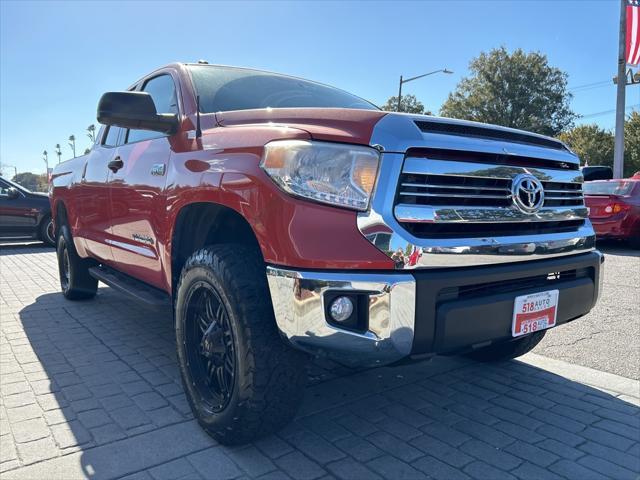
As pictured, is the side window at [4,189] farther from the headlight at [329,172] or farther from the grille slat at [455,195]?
the grille slat at [455,195]

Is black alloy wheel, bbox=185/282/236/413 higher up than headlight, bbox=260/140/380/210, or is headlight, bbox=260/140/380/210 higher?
headlight, bbox=260/140/380/210

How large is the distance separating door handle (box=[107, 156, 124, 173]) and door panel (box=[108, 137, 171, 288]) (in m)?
0.03

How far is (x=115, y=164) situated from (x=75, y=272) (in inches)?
83.8

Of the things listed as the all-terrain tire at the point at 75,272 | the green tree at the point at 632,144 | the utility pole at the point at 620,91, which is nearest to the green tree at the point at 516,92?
the green tree at the point at 632,144

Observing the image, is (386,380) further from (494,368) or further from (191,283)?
(191,283)

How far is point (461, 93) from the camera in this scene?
140 feet

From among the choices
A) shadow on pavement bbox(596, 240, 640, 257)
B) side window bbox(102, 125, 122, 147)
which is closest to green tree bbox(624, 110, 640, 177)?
shadow on pavement bbox(596, 240, 640, 257)

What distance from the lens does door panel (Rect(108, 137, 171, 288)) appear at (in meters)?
3.09

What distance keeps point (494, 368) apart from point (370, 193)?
7.34 ft

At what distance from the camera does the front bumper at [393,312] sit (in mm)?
1942

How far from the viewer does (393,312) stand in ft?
6.33

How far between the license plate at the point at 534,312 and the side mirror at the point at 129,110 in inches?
85.0

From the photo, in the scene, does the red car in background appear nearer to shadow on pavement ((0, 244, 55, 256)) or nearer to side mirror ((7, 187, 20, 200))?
shadow on pavement ((0, 244, 55, 256))

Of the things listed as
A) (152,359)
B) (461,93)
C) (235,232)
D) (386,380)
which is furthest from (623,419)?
(461,93)
